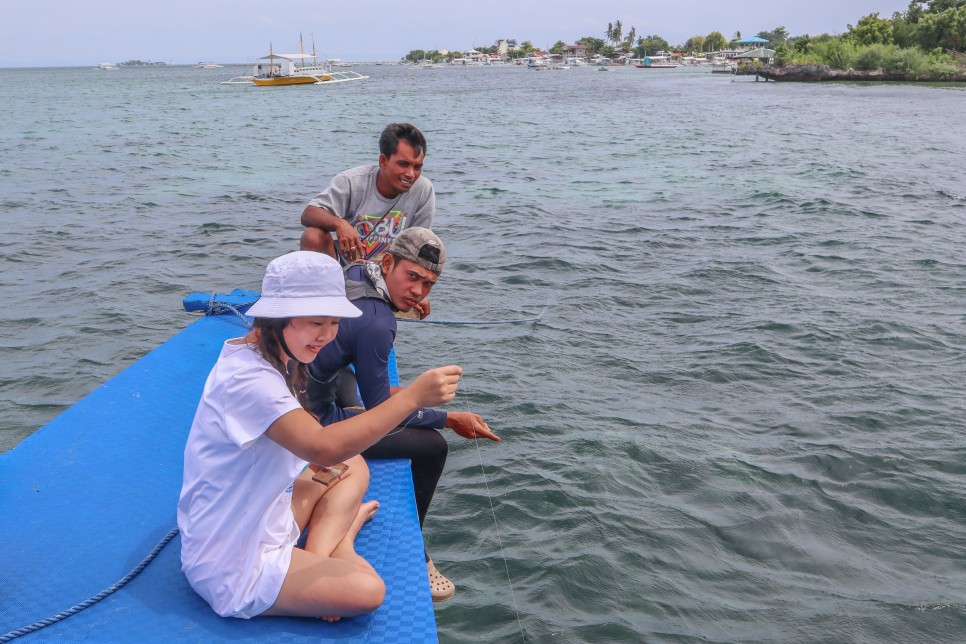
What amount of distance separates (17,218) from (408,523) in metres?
13.1

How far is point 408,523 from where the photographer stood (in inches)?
142

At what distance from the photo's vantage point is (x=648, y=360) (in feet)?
25.3

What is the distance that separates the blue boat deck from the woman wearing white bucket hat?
113 mm

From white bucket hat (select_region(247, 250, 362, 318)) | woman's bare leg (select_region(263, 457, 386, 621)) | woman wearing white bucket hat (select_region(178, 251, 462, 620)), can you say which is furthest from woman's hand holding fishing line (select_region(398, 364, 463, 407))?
woman's bare leg (select_region(263, 457, 386, 621))

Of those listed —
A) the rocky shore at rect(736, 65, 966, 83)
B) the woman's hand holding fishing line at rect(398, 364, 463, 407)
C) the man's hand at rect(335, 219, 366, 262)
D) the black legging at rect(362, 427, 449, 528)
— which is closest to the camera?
the woman's hand holding fishing line at rect(398, 364, 463, 407)

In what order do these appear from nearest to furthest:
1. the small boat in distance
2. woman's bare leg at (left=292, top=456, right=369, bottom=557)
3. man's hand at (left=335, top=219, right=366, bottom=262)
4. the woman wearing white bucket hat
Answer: the woman wearing white bucket hat
woman's bare leg at (left=292, top=456, right=369, bottom=557)
man's hand at (left=335, top=219, right=366, bottom=262)
the small boat in distance

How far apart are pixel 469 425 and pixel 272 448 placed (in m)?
1.40

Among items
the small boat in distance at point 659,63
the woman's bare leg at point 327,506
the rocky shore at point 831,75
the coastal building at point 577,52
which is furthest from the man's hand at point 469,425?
the coastal building at point 577,52

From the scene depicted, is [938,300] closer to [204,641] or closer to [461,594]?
[461,594]

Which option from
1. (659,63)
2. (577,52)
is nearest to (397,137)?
(659,63)

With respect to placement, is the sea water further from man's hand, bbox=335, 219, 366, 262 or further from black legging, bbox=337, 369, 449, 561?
man's hand, bbox=335, 219, 366, 262

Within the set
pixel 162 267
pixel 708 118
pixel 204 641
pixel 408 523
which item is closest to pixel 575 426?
pixel 408 523

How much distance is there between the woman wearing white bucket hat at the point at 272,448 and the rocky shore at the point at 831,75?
73.0 m

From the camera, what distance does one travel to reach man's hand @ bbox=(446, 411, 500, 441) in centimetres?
391
